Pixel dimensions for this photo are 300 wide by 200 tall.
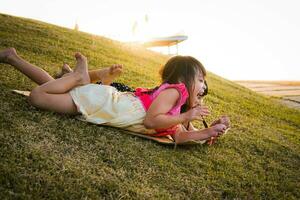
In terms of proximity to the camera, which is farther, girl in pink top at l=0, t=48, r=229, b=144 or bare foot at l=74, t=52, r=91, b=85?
bare foot at l=74, t=52, r=91, b=85

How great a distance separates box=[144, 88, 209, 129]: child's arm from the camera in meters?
3.64

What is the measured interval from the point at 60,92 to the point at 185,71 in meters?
1.26

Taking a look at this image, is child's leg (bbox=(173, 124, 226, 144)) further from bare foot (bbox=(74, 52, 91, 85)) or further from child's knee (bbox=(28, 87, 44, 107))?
child's knee (bbox=(28, 87, 44, 107))

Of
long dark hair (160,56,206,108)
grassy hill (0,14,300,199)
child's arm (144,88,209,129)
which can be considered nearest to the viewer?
grassy hill (0,14,300,199)

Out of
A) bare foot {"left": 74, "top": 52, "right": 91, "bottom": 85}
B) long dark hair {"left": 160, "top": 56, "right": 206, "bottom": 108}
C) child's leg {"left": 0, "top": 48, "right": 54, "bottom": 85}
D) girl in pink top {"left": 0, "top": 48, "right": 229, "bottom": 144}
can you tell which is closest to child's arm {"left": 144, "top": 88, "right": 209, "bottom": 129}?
girl in pink top {"left": 0, "top": 48, "right": 229, "bottom": 144}

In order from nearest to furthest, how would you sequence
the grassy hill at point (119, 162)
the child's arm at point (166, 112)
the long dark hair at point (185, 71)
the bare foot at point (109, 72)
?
the grassy hill at point (119, 162)
the child's arm at point (166, 112)
the long dark hair at point (185, 71)
the bare foot at point (109, 72)

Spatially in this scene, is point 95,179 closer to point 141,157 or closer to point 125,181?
point 125,181

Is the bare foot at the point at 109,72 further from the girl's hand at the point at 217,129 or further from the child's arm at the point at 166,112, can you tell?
the girl's hand at the point at 217,129

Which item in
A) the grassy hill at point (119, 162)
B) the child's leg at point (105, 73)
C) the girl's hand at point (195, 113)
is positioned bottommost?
the grassy hill at point (119, 162)

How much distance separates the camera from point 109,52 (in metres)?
10.3

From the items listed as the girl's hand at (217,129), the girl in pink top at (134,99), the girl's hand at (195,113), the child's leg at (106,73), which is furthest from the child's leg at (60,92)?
the girl's hand at (217,129)

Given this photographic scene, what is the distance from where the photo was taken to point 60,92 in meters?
3.79

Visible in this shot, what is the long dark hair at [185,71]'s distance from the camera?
12.8ft

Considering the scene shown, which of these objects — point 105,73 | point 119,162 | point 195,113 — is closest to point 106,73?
point 105,73
